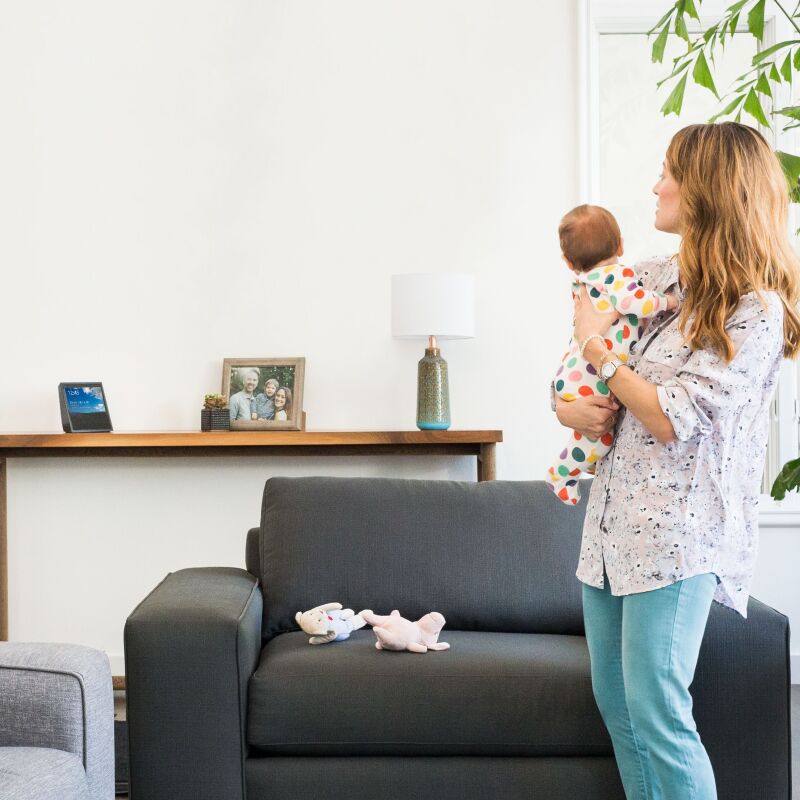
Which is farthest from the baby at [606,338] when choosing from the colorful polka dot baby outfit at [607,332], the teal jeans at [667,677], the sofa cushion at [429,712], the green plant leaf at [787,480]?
the green plant leaf at [787,480]

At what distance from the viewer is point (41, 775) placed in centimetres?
141

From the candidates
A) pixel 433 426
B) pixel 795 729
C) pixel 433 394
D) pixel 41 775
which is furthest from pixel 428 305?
pixel 41 775

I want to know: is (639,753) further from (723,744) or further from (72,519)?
(72,519)

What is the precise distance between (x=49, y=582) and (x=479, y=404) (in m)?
1.76

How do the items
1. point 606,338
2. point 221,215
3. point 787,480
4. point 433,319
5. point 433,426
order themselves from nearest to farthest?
point 606,338 → point 787,480 → point 433,319 → point 433,426 → point 221,215

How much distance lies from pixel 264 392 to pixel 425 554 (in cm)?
121

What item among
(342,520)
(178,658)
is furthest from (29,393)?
(178,658)

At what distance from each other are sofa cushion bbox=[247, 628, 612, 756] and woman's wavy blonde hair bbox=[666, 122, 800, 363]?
92cm

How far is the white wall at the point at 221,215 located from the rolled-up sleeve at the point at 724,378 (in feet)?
7.01

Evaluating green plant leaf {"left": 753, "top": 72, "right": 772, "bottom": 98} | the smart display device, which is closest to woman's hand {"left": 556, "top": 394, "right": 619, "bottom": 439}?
green plant leaf {"left": 753, "top": 72, "right": 772, "bottom": 98}

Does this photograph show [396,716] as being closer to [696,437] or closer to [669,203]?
[696,437]

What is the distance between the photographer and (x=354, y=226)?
3.61 m

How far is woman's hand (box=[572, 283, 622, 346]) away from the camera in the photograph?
5.38 ft

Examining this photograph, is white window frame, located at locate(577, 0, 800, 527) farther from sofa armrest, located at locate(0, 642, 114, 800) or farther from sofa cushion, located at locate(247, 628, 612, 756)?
sofa armrest, located at locate(0, 642, 114, 800)
